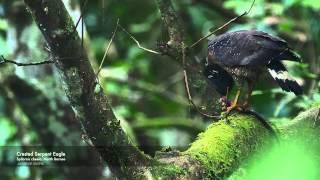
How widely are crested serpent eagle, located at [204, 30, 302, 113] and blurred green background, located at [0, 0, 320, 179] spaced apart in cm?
23

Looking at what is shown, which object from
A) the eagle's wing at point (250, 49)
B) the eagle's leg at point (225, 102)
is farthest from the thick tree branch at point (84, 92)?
the eagle's leg at point (225, 102)

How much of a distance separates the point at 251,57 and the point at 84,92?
2.37 ft

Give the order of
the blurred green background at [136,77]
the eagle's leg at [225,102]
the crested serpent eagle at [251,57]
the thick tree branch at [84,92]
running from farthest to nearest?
1. the blurred green background at [136,77]
2. the eagle's leg at [225,102]
3. the crested serpent eagle at [251,57]
4. the thick tree branch at [84,92]

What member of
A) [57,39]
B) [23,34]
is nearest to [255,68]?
[57,39]

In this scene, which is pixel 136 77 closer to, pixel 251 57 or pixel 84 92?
pixel 251 57

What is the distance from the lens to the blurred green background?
11.1 ft

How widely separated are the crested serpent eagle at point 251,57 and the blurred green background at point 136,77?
8.9 inches

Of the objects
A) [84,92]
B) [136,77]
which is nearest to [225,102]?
[84,92]

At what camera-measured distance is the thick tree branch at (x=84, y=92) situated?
154cm

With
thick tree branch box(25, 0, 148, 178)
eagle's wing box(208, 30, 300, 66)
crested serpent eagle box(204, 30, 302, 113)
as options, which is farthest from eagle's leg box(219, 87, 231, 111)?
thick tree branch box(25, 0, 148, 178)

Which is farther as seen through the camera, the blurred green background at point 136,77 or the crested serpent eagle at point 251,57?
the blurred green background at point 136,77

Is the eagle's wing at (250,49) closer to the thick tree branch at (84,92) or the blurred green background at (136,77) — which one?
the blurred green background at (136,77)

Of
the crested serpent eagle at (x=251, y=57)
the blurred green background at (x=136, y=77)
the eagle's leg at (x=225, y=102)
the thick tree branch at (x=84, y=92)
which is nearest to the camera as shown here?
the thick tree branch at (x=84, y=92)

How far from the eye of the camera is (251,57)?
6.84 feet
